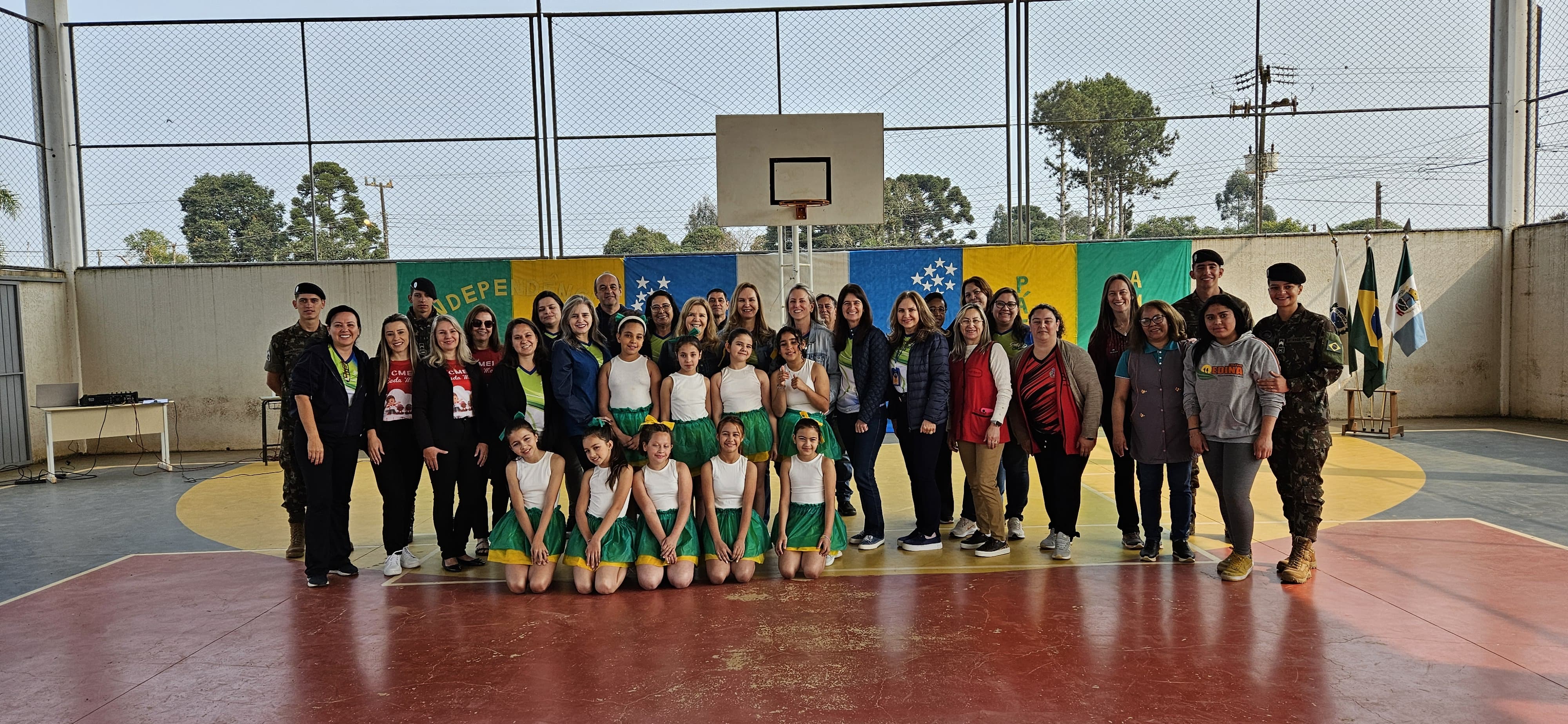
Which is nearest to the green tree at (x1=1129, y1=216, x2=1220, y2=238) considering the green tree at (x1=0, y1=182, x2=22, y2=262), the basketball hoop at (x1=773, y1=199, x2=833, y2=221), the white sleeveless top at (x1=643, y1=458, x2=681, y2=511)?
the basketball hoop at (x1=773, y1=199, x2=833, y2=221)

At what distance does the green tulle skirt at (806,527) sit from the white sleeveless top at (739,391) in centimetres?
58

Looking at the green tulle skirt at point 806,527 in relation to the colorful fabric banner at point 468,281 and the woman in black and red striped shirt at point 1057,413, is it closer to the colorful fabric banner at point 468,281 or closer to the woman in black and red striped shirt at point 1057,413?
the woman in black and red striped shirt at point 1057,413

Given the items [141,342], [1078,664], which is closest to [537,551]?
[1078,664]

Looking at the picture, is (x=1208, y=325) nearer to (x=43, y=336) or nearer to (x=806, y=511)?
(x=806, y=511)

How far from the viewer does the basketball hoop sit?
8.84m

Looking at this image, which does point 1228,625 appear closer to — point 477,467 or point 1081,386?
point 1081,386

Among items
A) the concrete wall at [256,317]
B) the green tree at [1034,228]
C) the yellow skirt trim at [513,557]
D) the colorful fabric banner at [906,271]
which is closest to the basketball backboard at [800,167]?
the colorful fabric banner at [906,271]

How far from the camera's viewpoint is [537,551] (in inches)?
180

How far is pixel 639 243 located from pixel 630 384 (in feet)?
21.6

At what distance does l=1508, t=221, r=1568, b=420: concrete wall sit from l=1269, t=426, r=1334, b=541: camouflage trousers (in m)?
8.30

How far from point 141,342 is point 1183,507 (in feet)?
37.3

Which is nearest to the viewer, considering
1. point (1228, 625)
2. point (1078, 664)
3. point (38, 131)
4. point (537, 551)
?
point (1078, 664)

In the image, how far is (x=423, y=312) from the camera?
5.75 meters

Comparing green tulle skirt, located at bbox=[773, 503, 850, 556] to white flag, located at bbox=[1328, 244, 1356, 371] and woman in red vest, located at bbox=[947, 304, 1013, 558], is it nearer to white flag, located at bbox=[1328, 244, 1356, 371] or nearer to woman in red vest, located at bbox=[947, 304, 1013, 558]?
woman in red vest, located at bbox=[947, 304, 1013, 558]
